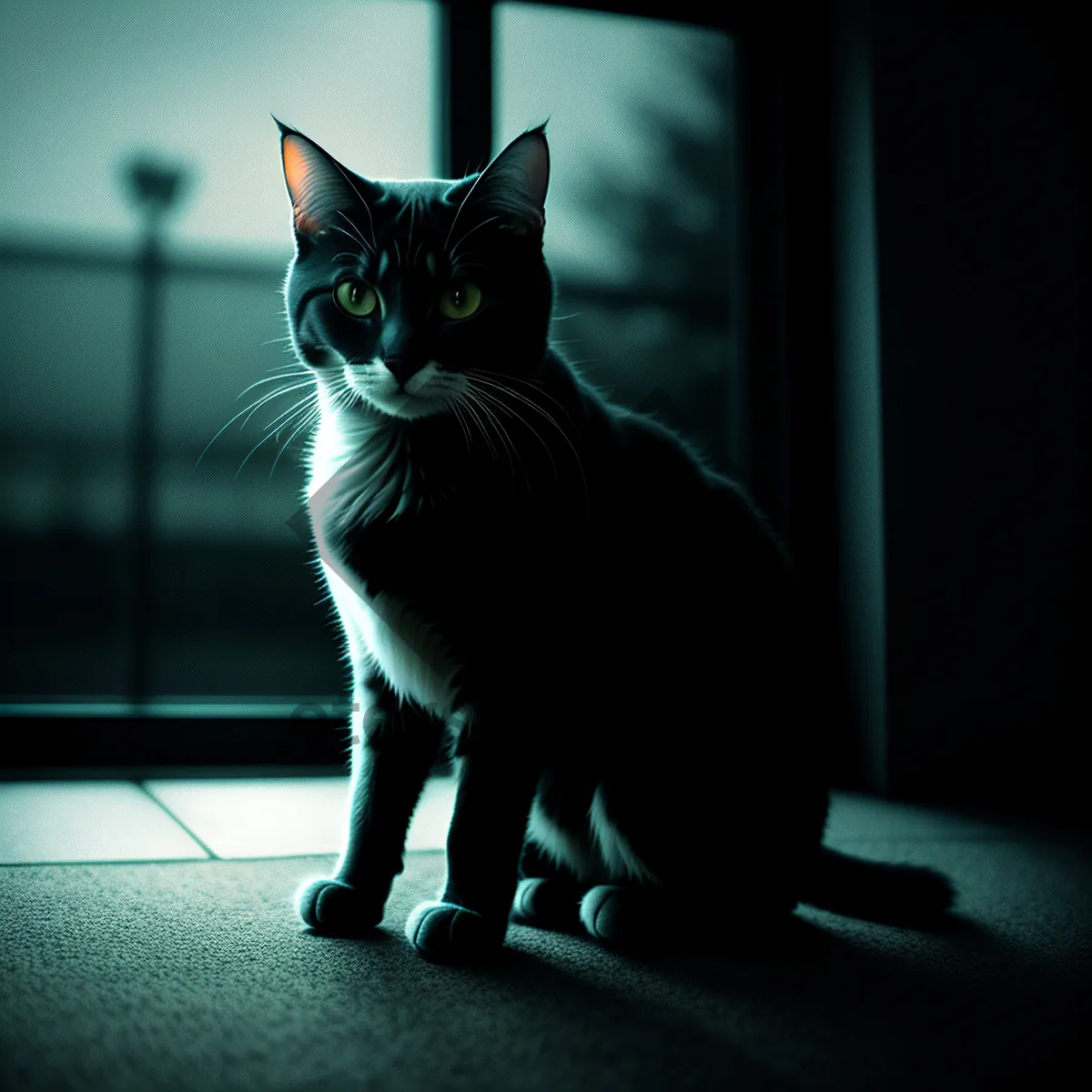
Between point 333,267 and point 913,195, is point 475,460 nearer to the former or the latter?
point 333,267

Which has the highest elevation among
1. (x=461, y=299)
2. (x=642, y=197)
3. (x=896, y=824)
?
(x=642, y=197)

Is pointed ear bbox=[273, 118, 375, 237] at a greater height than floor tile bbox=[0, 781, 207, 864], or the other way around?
pointed ear bbox=[273, 118, 375, 237]

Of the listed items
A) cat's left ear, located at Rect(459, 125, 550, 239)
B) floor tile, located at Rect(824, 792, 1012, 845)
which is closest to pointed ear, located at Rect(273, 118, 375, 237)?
cat's left ear, located at Rect(459, 125, 550, 239)

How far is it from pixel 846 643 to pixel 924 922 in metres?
1.03

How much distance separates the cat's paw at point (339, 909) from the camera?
2.96 feet

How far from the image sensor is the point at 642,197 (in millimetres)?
4184

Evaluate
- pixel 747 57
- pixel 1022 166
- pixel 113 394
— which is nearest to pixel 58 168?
pixel 113 394

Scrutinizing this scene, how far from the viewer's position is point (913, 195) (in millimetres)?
1925

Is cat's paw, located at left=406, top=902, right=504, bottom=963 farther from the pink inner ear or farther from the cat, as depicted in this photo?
the pink inner ear

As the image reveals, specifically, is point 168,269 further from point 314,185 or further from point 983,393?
point 983,393

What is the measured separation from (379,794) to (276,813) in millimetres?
648

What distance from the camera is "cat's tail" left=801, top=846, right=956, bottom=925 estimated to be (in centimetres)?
99

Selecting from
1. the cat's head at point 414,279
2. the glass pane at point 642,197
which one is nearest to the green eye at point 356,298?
the cat's head at point 414,279

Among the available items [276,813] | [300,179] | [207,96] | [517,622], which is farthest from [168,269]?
[517,622]
